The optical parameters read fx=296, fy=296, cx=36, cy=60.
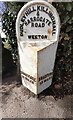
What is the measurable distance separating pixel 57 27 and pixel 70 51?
281 millimetres

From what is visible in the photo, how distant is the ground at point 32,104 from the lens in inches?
86.2

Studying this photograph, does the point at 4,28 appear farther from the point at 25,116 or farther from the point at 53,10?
the point at 25,116

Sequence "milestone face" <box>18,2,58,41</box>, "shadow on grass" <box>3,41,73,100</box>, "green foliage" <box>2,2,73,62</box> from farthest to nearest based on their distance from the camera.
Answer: "shadow on grass" <box>3,41,73,100</box> → "green foliage" <box>2,2,73,62</box> → "milestone face" <box>18,2,58,41</box>

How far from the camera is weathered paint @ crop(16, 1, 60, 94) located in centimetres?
204

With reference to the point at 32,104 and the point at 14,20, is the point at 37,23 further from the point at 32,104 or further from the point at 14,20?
the point at 32,104

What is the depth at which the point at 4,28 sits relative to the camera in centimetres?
231

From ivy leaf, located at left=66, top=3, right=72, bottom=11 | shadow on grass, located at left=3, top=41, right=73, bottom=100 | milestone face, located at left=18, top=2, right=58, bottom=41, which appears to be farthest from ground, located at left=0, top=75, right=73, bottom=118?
ivy leaf, located at left=66, top=3, right=72, bottom=11

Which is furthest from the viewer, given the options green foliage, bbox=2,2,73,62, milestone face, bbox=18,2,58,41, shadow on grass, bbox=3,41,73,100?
shadow on grass, bbox=3,41,73,100

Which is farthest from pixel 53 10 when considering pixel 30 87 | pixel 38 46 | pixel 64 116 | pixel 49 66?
pixel 64 116

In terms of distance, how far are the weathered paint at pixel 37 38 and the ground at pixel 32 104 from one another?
0.38 ft

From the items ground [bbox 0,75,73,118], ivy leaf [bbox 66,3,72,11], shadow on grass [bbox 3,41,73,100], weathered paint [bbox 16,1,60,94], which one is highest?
ivy leaf [bbox 66,3,72,11]

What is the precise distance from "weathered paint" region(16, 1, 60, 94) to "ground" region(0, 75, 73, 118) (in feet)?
0.38

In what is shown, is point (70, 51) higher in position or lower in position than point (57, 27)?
lower

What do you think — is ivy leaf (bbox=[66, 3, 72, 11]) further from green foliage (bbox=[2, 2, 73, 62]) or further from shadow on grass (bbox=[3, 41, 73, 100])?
shadow on grass (bbox=[3, 41, 73, 100])
